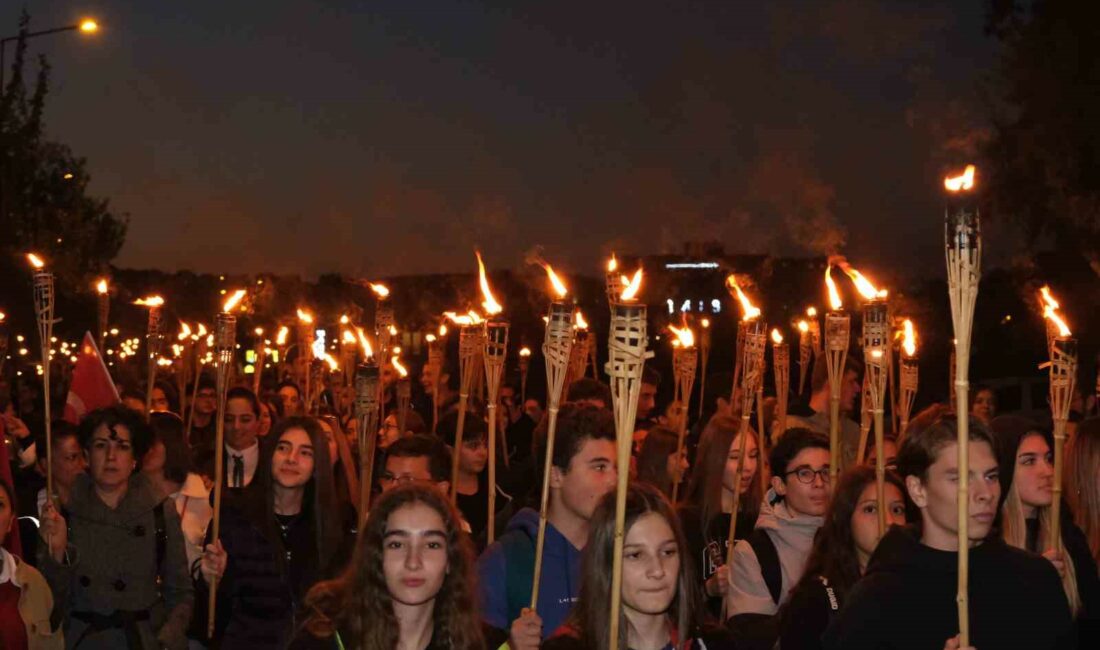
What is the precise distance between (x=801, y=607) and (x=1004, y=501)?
0.93m

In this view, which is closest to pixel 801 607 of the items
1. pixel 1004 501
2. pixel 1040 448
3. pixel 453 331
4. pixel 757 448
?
pixel 1004 501

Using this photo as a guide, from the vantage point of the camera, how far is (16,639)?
6.82 m

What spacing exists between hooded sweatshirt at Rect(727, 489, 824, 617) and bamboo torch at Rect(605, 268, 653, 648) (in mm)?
2002

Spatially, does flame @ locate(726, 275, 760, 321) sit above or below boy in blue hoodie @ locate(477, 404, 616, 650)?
above

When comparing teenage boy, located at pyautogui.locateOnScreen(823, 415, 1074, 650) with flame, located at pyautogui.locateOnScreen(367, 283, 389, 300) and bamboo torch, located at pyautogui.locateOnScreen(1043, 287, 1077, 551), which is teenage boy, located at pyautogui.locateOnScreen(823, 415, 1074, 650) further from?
flame, located at pyautogui.locateOnScreen(367, 283, 389, 300)

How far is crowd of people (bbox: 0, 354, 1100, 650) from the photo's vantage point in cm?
488

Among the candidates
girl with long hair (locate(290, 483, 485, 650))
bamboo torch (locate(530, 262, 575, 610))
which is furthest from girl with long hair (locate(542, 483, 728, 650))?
bamboo torch (locate(530, 262, 575, 610))

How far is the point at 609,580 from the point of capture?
489 cm

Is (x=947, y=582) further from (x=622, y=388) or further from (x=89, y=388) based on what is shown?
(x=89, y=388)

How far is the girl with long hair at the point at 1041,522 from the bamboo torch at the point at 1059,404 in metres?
0.06

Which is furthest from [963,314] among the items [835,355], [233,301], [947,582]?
[233,301]

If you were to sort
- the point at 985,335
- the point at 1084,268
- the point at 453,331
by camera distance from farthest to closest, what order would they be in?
the point at 453,331 < the point at 985,335 < the point at 1084,268

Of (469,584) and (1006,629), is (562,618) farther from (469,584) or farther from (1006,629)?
(1006,629)

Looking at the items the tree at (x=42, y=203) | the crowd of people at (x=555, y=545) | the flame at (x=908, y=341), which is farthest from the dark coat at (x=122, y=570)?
the tree at (x=42, y=203)
